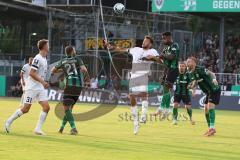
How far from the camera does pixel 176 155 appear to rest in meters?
13.3

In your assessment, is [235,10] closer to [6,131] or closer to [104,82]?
[104,82]

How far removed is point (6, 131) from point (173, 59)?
7573mm

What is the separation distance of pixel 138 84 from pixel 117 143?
15.0ft

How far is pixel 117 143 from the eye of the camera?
1527 cm

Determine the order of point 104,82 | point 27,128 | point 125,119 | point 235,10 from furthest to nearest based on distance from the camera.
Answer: point 104,82 → point 235,10 → point 125,119 → point 27,128

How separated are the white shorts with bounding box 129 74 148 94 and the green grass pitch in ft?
3.87

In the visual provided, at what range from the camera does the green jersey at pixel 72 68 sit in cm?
1736

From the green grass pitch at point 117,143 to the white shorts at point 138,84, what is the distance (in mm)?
1179

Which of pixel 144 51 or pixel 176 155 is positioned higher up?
pixel 144 51

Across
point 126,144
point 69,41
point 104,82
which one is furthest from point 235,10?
point 126,144

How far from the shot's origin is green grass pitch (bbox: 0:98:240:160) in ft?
42.0

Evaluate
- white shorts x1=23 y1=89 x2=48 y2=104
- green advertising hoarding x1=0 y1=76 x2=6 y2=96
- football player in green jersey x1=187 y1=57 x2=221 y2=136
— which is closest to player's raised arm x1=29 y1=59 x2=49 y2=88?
white shorts x1=23 y1=89 x2=48 y2=104

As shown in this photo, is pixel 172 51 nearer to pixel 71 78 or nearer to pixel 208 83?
pixel 208 83

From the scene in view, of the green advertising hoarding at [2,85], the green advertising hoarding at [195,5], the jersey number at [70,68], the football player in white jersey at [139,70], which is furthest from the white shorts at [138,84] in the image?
the green advertising hoarding at [2,85]
